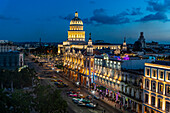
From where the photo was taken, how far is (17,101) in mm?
43250

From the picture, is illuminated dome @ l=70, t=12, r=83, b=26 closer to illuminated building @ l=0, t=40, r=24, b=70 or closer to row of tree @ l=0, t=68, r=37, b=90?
illuminated building @ l=0, t=40, r=24, b=70

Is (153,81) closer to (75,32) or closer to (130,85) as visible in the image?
(130,85)

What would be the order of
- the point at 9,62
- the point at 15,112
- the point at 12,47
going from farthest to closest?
the point at 12,47
the point at 9,62
the point at 15,112

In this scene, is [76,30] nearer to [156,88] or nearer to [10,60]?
[10,60]

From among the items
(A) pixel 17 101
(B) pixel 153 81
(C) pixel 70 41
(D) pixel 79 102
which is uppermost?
(C) pixel 70 41

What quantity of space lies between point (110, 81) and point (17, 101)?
1308 inches

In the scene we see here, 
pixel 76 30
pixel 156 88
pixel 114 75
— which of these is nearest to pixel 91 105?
pixel 114 75

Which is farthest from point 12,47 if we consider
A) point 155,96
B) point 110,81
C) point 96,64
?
point 155,96

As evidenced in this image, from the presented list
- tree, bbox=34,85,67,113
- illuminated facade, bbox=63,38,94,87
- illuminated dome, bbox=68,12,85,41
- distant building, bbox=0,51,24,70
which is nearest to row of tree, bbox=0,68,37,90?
illuminated facade, bbox=63,38,94,87

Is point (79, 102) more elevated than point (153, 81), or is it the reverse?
point (153, 81)

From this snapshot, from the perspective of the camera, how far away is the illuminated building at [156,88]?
4506cm

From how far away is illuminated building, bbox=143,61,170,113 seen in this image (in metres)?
45.1

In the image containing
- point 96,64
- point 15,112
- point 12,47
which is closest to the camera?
point 15,112

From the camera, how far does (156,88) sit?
47.6 m
